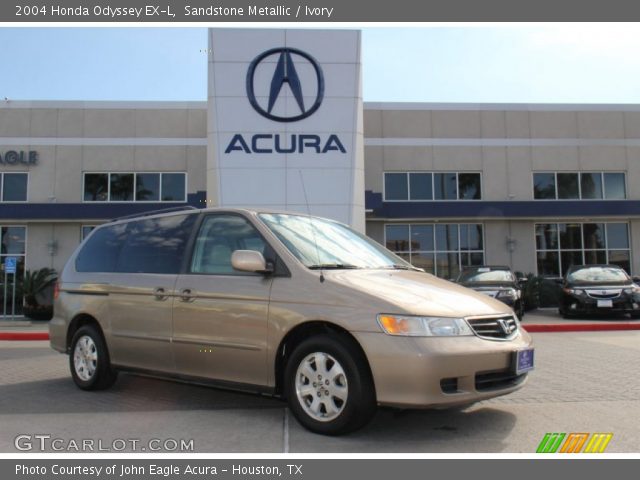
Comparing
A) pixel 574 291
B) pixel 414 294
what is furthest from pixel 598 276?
pixel 414 294

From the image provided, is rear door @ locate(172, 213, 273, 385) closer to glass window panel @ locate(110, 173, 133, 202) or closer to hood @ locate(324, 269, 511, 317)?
hood @ locate(324, 269, 511, 317)

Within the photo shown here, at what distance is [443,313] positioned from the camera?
422 cm

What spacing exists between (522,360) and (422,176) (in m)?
19.0

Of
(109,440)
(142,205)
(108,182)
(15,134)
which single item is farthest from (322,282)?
(15,134)

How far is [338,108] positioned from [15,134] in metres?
12.8

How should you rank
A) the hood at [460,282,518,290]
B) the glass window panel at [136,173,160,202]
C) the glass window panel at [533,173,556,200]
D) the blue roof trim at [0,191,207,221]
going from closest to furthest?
the hood at [460,282,518,290]
the blue roof trim at [0,191,207,221]
the glass window panel at [136,173,160,202]
the glass window panel at [533,173,556,200]

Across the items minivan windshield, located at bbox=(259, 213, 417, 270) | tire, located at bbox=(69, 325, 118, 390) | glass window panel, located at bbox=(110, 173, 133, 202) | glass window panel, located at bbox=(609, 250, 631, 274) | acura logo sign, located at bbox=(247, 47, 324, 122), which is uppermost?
acura logo sign, located at bbox=(247, 47, 324, 122)

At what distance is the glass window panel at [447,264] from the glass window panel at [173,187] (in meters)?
10.1

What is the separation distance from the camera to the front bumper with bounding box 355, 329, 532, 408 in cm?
400

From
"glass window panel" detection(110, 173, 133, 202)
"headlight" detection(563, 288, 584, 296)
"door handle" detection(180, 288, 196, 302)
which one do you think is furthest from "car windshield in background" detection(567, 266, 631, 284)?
"glass window panel" detection(110, 173, 133, 202)

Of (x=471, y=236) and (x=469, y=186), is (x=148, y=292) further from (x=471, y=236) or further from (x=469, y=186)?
(x=469, y=186)

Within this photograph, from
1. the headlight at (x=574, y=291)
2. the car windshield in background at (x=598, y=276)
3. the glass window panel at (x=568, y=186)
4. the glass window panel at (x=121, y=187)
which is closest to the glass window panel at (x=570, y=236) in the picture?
the glass window panel at (x=568, y=186)

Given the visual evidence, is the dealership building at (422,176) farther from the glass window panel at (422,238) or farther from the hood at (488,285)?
the hood at (488,285)

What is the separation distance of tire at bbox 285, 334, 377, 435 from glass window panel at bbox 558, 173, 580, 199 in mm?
21260
